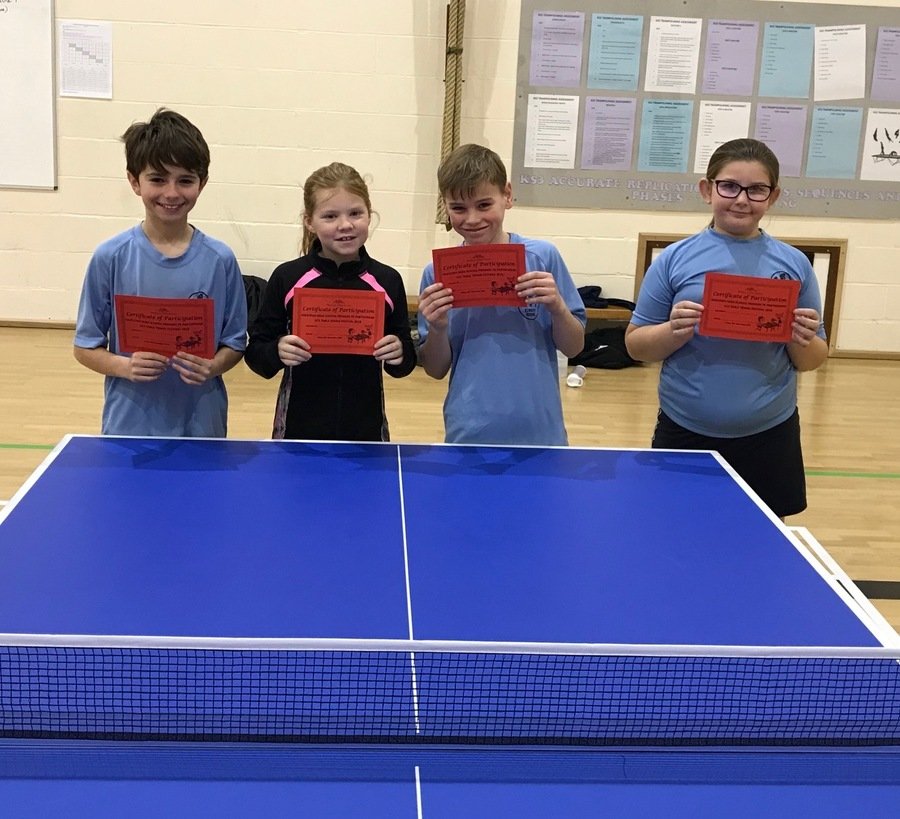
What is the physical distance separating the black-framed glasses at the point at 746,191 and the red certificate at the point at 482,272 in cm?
66

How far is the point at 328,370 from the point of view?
3.11 m

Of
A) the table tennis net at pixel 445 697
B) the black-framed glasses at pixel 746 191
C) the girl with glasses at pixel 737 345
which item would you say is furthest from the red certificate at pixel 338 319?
the table tennis net at pixel 445 697

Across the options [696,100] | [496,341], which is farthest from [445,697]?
[696,100]

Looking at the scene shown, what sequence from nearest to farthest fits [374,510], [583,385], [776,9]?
[374,510] < [583,385] < [776,9]

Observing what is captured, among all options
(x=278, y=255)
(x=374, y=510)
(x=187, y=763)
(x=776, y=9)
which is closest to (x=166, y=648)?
(x=187, y=763)

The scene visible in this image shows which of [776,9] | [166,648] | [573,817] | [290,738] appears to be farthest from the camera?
[776,9]

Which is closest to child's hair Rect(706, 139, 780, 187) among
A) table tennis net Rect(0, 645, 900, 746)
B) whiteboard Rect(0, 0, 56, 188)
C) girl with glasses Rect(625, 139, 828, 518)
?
girl with glasses Rect(625, 139, 828, 518)

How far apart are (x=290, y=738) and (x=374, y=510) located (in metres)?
0.98

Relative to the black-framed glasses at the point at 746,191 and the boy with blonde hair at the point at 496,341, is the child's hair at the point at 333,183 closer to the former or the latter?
the boy with blonde hair at the point at 496,341

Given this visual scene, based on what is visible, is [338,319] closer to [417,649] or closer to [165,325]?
[165,325]

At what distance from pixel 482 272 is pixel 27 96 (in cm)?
599

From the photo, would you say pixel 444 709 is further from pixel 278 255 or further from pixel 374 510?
pixel 278 255

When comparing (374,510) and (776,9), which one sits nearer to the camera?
(374,510)

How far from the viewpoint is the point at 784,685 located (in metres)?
1.75
